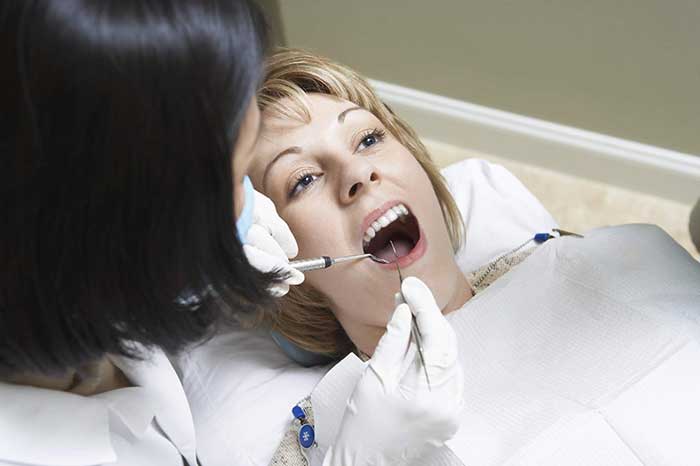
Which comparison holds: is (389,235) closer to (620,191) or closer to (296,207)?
(296,207)

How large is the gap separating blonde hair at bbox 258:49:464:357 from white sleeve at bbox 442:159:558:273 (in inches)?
5.9

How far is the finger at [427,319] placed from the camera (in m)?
1.15

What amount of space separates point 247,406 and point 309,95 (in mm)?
650

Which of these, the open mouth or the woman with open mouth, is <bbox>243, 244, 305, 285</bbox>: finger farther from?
the open mouth

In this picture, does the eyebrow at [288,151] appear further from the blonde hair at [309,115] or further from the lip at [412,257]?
the lip at [412,257]

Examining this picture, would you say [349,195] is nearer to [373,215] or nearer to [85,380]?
[373,215]

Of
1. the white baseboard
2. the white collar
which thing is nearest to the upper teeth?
the white collar

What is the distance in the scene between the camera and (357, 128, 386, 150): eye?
144cm

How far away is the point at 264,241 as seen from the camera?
1.38 m

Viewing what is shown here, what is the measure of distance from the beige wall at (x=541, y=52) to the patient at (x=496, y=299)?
0.66m

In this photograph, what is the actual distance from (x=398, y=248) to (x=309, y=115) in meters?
0.35

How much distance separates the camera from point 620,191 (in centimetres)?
236

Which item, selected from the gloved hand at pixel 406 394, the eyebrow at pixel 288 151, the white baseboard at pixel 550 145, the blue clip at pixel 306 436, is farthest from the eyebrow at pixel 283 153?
the white baseboard at pixel 550 145

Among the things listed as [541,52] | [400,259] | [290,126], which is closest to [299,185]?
[290,126]
